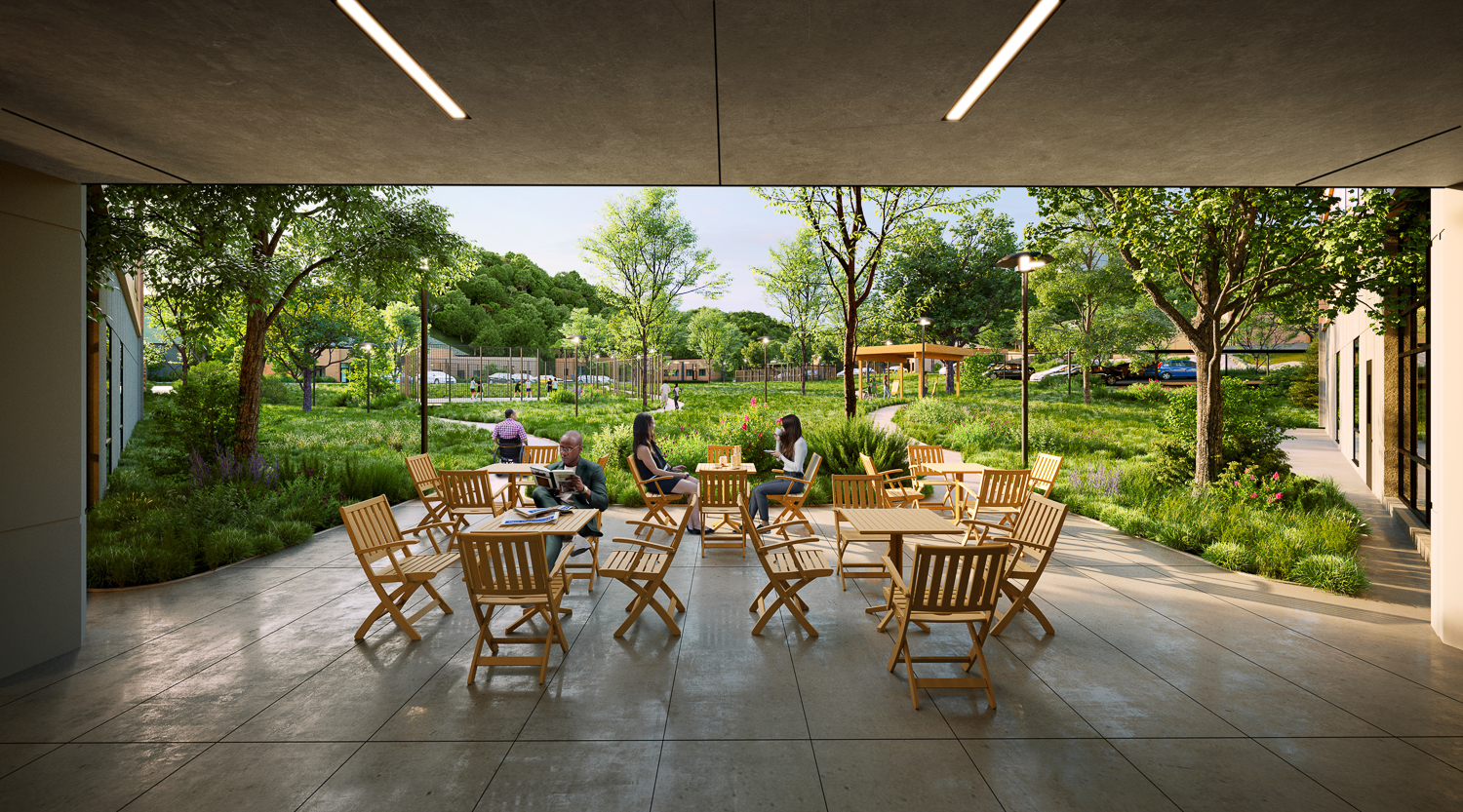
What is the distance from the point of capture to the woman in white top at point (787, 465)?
786 centimetres

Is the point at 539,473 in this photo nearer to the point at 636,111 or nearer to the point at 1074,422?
the point at 636,111

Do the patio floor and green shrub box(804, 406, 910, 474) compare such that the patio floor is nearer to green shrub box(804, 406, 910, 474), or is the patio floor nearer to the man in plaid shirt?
the man in plaid shirt

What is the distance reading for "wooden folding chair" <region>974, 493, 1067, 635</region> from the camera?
4738 millimetres

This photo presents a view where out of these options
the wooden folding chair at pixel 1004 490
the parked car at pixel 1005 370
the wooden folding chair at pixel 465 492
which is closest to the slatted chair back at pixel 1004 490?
the wooden folding chair at pixel 1004 490

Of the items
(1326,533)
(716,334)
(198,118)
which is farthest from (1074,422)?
(716,334)

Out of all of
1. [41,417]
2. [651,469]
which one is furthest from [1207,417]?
[41,417]

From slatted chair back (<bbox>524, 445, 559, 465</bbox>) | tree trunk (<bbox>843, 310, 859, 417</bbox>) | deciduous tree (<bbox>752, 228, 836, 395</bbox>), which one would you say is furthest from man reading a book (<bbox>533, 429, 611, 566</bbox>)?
deciduous tree (<bbox>752, 228, 836, 395</bbox>)

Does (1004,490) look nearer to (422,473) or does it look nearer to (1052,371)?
(422,473)

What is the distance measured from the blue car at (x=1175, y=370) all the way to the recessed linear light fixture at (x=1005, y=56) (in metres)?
39.8

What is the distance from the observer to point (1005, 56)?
10.1 ft

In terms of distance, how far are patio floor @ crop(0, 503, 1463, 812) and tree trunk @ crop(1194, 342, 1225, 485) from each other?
3.98 meters

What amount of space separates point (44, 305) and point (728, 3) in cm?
531

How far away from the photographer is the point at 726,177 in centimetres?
487

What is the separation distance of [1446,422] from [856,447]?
289 inches
